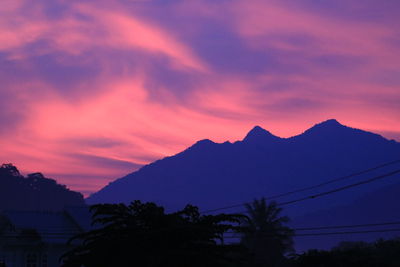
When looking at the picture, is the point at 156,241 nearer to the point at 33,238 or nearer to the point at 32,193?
the point at 33,238

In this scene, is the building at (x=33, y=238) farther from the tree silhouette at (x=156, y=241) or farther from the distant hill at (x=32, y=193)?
the distant hill at (x=32, y=193)

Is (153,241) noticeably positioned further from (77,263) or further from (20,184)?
(20,184)

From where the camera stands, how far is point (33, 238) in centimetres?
5619

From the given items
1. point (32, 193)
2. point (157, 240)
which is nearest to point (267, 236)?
point (157, 240)

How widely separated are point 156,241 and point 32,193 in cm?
15678

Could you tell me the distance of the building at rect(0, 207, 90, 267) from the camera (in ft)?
180

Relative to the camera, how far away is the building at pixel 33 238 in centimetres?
5500

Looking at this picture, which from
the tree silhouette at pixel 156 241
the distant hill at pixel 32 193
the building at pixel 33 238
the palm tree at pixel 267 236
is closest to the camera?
the tree silhouette at pixel 156 241

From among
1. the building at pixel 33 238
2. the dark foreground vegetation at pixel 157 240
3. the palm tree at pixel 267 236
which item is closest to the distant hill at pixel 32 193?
the palm tree at pixel 267 236

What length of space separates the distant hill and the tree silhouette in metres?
144

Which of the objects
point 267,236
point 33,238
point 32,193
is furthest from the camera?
point 32,193

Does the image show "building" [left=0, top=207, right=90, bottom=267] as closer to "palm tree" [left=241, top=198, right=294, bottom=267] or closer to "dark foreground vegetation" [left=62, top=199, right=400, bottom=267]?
"palm tree" [left=241, top=198, right=294, bottom=267]

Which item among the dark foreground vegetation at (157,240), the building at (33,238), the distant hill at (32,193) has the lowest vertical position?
the dark foreground vegetation at (157,240)

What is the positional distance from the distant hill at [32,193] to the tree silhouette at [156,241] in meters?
144
